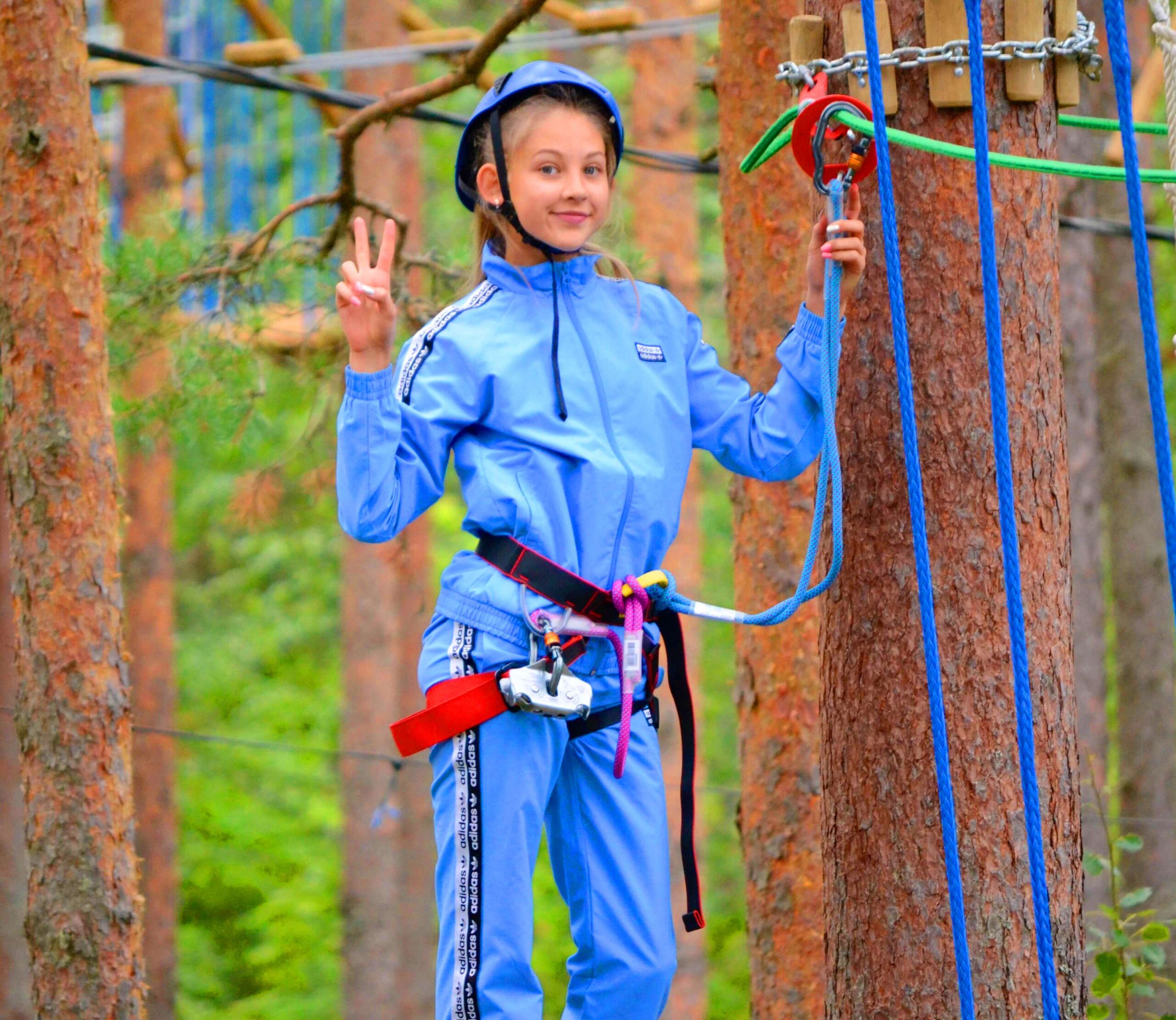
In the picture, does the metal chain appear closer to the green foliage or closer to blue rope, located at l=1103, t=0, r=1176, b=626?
Result: blue rope, located at l=1103, t=0, r=1176, b=626

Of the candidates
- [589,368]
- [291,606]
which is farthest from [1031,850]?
[291,606]

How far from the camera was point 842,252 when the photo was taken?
2254 millimetres

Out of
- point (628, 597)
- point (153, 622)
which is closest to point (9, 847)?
point (153, 622)

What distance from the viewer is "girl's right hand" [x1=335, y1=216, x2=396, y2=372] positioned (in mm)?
2244

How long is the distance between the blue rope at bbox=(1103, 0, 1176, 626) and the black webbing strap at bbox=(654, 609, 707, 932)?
81cm

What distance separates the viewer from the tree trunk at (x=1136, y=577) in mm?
7746

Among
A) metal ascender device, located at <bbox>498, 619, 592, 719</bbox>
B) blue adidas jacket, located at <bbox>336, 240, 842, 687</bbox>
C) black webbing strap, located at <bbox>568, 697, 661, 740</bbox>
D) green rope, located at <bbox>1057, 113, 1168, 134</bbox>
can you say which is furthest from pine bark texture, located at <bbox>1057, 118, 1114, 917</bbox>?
metal ascender device, located at <bbox>498, 619, 592, 719</bbox>

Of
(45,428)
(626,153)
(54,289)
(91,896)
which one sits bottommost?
(91,896)

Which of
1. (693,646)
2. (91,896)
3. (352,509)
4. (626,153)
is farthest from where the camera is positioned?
(693,646)

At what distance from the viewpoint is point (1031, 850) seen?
193cm

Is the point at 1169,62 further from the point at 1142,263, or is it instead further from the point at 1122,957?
the point at 1122,957

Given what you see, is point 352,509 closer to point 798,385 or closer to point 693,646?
point 798,385

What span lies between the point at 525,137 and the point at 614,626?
2.79 ft

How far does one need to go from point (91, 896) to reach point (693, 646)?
6113 mm
